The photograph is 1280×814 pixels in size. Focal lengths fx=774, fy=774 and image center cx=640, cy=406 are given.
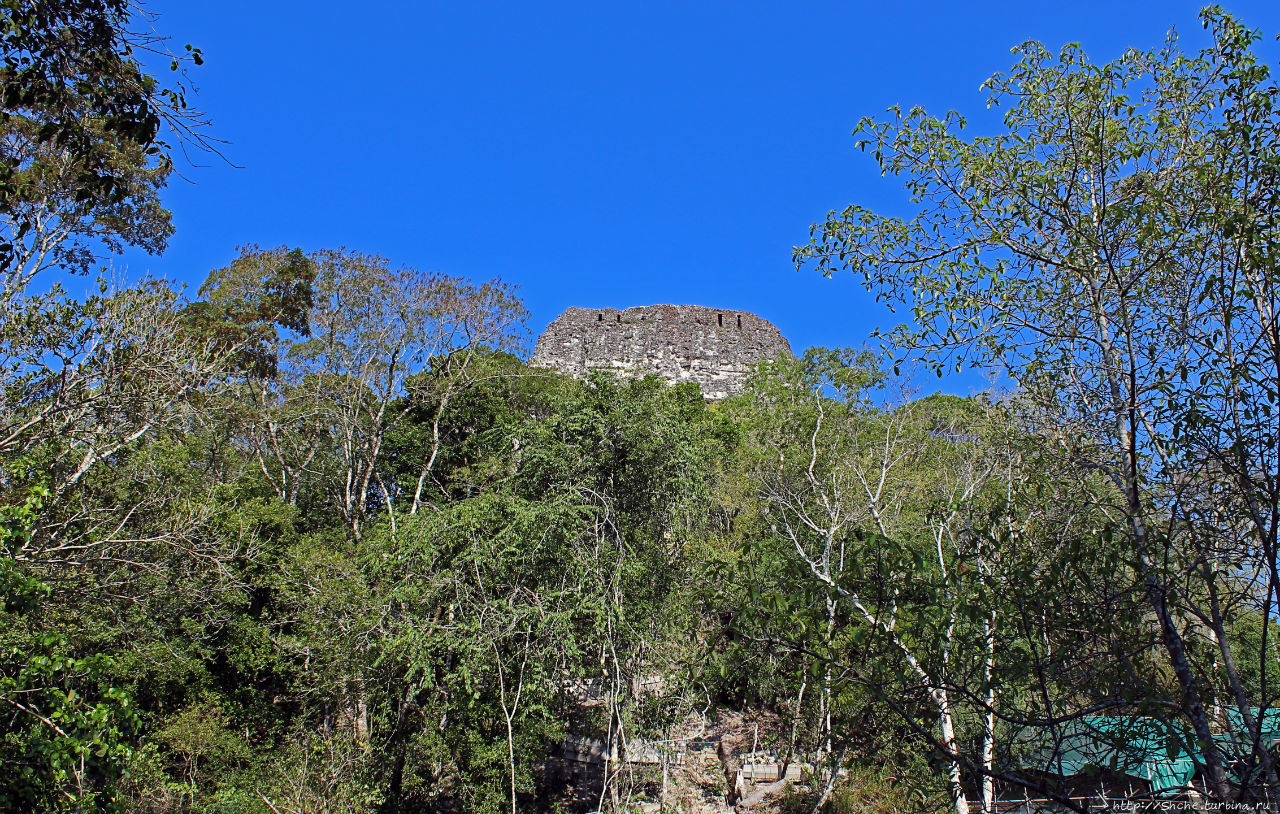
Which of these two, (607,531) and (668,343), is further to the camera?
(668,343)

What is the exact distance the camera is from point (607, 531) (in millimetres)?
9023

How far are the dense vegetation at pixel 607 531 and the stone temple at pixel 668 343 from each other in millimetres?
6522

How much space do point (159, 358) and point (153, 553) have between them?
8.04 feet

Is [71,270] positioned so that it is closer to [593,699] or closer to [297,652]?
[297,652]

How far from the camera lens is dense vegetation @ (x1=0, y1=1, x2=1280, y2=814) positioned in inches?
121

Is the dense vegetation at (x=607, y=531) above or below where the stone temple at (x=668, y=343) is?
below

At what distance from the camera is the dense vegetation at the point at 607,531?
3066 mm

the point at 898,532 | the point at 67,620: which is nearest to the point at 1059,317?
the point at 898,532

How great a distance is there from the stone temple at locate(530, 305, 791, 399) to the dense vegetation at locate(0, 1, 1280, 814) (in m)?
6.52

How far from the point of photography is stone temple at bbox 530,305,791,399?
82.3ft

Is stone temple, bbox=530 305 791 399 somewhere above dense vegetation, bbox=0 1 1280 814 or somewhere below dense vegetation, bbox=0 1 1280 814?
above

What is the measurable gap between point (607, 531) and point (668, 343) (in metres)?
17.0

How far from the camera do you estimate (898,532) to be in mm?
9445

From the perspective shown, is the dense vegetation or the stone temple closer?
the dense vegetation
